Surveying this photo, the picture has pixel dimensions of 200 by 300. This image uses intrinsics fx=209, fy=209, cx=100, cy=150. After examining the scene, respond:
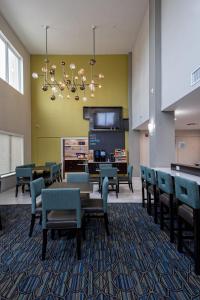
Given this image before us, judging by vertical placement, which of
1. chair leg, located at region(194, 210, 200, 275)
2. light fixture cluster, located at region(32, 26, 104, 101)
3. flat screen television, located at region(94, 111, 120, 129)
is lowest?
chair leg, located at region(194, 210, 200, 275)

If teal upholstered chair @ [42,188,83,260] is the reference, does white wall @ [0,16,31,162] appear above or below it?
above

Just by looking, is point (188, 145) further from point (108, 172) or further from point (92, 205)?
point (92, 205)

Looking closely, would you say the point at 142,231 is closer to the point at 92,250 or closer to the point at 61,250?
the point at 92,250

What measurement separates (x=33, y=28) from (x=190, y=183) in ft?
25.6

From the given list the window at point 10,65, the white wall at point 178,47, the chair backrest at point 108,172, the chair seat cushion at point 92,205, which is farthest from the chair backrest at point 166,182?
the window at point 10,65

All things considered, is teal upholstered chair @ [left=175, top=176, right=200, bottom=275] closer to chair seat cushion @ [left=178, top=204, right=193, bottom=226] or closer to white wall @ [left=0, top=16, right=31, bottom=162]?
chair seat cushion @ [left=178, top=204, right=193, bottom=226]

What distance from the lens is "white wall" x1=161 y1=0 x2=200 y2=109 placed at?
3.32 meters

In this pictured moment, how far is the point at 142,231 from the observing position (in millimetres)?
3406

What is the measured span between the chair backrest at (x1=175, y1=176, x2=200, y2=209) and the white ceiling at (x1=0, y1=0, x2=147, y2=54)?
602 cm

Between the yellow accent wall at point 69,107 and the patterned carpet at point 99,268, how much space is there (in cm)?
638

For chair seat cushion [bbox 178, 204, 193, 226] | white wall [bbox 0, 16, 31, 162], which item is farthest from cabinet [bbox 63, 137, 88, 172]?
chair seat cushion [bbox 178, 204, 193, 226]

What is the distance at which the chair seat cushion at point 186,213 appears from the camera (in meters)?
2.30

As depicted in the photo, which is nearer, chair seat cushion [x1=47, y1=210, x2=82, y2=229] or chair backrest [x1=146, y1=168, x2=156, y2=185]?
chair seat cushion [x1=47, y1=210, x2=82, y2=229]

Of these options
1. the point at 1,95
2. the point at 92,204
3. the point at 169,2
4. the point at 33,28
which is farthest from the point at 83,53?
the point at 92,204
